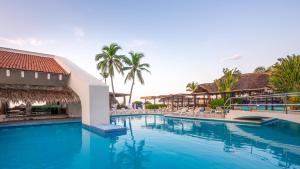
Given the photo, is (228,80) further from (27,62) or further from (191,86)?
(27,62)

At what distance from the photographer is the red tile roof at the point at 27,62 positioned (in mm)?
15305

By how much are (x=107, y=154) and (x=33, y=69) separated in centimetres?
1227

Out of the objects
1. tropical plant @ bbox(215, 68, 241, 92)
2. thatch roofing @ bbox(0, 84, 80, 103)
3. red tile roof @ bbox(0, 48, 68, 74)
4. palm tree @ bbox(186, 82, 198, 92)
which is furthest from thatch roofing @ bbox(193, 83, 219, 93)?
red tile roof @ bbox(0, 48, 68, 74)

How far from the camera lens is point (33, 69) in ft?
51.2

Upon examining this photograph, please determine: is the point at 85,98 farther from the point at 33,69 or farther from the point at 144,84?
the point at 144,84

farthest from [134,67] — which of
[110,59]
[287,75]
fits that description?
[287,75]

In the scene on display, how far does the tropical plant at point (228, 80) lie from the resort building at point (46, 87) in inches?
755

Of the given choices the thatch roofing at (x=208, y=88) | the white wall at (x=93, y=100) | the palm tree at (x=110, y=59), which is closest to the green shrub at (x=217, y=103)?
the thatch roofing at (x=208, y=88)

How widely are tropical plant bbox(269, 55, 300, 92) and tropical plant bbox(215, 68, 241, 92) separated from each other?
6203mm

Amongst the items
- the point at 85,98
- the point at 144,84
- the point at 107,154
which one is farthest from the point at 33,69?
the point at 144,84

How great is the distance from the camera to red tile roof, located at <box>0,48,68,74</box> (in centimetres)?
1530

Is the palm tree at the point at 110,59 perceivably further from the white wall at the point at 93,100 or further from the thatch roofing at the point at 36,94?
the white wall at the point at 93,100

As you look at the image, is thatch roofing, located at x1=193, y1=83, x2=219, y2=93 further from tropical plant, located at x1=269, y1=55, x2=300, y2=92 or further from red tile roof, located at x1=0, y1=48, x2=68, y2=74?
red tile roof, located at x1=0, y1=48, x2=68, y2=74

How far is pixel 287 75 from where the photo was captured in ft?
66.0
